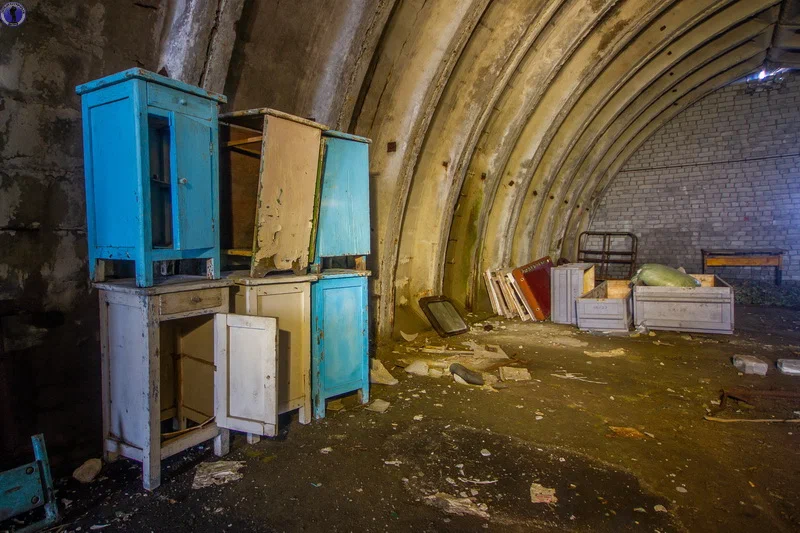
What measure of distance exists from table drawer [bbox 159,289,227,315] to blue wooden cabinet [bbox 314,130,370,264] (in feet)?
2.92

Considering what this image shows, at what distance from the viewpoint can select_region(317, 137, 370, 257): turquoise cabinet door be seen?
3545mm

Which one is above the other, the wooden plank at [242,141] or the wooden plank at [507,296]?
the wooden plank at [242,141]

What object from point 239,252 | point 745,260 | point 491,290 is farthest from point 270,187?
point 745,260

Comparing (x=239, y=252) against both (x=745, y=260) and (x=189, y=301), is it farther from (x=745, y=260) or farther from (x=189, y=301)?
(x=745, y=260)

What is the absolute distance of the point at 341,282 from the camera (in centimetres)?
353

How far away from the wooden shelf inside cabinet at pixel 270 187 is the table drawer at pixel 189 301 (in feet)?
1.05

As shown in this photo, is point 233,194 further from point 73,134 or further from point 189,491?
point 189,491

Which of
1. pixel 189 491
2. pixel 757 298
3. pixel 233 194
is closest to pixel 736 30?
pixel 757 298

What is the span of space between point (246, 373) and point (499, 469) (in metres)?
1.71

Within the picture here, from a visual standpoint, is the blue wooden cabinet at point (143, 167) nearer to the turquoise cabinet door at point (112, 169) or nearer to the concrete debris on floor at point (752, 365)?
the turquoise cabinet door at point (112, 169)

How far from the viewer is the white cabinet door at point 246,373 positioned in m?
2.74

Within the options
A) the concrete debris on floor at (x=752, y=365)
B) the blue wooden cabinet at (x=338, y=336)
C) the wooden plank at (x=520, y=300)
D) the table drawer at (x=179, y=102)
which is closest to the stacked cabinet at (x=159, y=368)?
the blue wooden cabinet at (x=338, y=336)

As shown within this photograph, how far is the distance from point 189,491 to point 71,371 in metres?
1.31

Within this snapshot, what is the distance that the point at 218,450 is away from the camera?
113 inches
